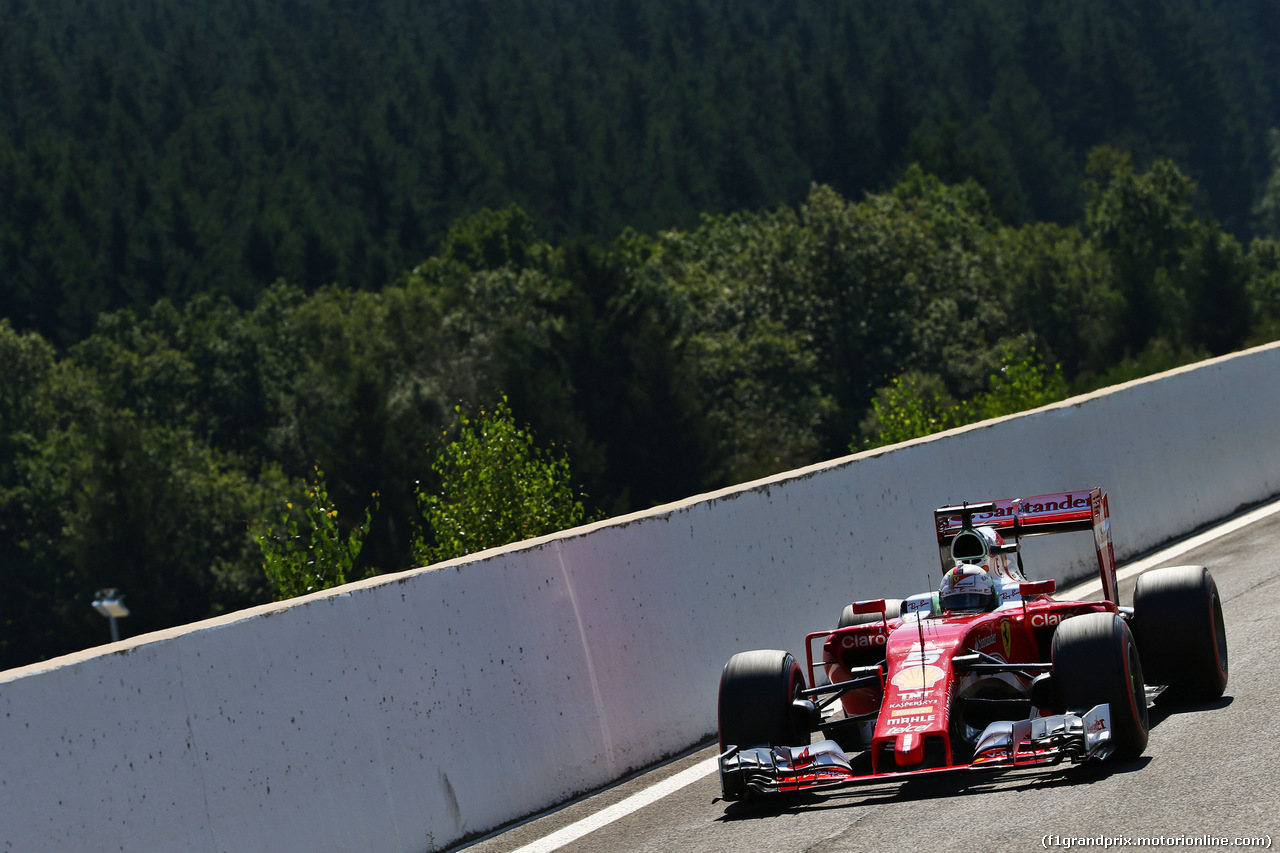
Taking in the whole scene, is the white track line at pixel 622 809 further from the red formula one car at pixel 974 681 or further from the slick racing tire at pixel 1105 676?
the slick racing tire at pixel 1105 676

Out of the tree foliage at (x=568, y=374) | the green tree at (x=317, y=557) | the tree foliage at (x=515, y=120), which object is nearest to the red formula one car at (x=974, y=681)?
the green tree at (x=317, y=557)

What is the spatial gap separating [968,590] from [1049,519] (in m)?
1.38

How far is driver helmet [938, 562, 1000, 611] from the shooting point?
26.6ft

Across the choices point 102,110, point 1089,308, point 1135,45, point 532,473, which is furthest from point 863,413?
point 1135,45

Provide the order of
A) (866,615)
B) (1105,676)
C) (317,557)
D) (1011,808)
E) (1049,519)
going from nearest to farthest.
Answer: (1011,808) < (1105,676) < (866,615) < (1049,519) < (317,557)

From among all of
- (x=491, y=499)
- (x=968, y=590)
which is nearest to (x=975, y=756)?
(x=968, y=590)

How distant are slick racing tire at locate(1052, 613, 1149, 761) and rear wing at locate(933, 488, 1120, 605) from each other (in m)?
1.99

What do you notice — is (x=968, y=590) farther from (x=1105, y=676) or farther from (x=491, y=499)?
(x=491, y=499)

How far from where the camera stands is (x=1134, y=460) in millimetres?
14234

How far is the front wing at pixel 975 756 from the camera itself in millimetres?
6781

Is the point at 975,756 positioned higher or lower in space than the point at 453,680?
lower

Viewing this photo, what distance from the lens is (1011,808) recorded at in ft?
21.5

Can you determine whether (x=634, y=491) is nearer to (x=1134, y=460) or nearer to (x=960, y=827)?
(x=1134, y=460)

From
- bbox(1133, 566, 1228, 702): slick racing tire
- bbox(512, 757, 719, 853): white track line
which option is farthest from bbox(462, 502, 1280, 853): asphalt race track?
bbox(1133, 566, 1228, 702): slick racing tire
